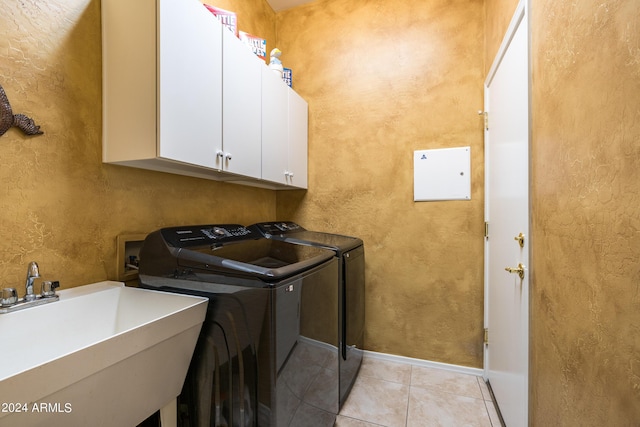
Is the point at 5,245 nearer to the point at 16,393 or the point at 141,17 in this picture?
the point at 16,393

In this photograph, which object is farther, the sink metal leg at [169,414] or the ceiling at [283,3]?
the ceiling at [283,3]

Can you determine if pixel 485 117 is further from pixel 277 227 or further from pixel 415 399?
pixel 415 399

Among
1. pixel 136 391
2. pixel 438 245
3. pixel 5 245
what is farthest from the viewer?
pixel 438 245

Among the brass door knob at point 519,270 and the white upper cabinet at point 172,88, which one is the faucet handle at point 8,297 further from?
the brass door knob at point 519,270

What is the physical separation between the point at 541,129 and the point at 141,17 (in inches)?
67.7

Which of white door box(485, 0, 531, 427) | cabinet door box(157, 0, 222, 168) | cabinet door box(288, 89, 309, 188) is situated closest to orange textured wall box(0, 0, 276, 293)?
cabinet door box(157, 0, 222, 168)

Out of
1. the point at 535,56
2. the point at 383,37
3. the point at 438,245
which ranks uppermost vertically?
the point at 383,37

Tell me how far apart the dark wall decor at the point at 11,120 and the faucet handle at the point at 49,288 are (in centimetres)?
55

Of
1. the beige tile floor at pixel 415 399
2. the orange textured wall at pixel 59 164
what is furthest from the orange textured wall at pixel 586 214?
the orange textured wall at pixel 59 164

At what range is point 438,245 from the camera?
7.30 feet

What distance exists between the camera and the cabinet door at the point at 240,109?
1539mm

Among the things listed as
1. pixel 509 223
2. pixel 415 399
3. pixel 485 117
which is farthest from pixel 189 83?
pixel 415 399

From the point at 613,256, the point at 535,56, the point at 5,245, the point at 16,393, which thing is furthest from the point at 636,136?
the point at 5,245

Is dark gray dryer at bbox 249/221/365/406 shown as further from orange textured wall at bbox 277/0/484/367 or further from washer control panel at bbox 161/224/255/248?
orange textured wall at bbox 277/0/484/367
